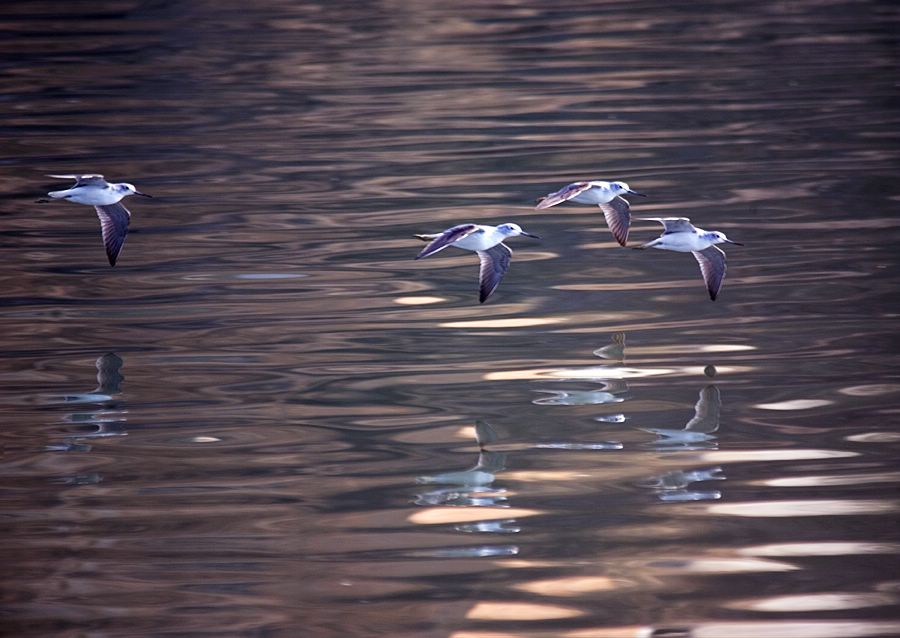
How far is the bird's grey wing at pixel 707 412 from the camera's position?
8562mm

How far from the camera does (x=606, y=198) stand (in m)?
11.3

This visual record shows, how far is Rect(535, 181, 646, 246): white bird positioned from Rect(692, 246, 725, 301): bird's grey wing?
2.33ft

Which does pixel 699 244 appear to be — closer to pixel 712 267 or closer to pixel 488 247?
pixel 712 267

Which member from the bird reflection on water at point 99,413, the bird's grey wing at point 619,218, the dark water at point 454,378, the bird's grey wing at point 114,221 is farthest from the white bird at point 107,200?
the bird's grey wing at point 619,218

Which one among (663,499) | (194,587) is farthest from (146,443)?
(663,499)

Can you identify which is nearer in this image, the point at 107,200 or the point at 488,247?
the point at 488,247

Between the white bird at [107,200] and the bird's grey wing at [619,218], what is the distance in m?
3.66

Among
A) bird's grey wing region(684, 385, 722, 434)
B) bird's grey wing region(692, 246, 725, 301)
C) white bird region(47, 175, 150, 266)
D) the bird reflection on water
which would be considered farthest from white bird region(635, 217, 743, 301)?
white bird region(47, 175, 150, 266)

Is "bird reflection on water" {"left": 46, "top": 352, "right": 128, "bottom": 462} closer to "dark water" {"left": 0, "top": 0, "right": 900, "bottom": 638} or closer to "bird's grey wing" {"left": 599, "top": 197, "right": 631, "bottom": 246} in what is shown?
"dark water" {"left": 0, "top": 0, "right": 900, "bottom": 638}

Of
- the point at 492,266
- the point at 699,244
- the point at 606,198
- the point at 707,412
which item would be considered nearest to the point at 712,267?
the point at 699,244

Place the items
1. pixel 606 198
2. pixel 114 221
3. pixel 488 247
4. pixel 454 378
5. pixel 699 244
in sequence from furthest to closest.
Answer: pixel 114 221 → pixel 606 198 → pixel 699 244 → pixel 488 247 → pixel 454 378

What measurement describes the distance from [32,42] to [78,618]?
24282mm

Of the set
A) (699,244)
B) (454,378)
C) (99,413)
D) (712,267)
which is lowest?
(99,413)

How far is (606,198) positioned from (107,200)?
3.88 meters
